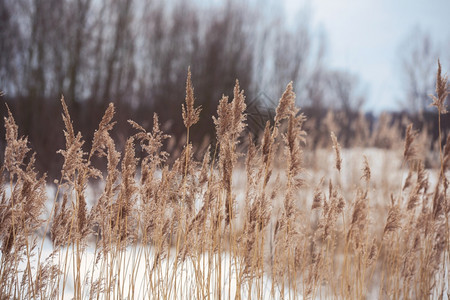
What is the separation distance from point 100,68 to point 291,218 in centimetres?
930

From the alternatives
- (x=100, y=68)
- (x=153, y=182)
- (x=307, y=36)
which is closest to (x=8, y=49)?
(x=100, y=68)

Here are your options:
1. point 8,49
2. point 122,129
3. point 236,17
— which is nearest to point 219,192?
point 122,129

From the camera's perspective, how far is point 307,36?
16250mm

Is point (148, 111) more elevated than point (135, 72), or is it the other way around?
point (135, 72)

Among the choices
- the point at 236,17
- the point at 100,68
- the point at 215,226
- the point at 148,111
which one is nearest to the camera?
the point at 215,226

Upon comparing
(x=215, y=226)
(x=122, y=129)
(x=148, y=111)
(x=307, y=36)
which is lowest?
(x=215, y=226)

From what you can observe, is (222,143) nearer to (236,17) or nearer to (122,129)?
(122,129)

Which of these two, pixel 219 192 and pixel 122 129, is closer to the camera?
pixel 219 192

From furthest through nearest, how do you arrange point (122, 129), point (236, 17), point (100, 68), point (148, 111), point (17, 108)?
point (236, 17) → point (148, 111) → point (100, 68) → point (122, 129) → point (17, 108)

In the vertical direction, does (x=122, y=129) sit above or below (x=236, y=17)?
below

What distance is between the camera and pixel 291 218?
2.21 m

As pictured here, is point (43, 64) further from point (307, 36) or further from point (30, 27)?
point (307, 36)

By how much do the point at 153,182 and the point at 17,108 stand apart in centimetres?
714

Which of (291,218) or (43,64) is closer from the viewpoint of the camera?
(291,218)
